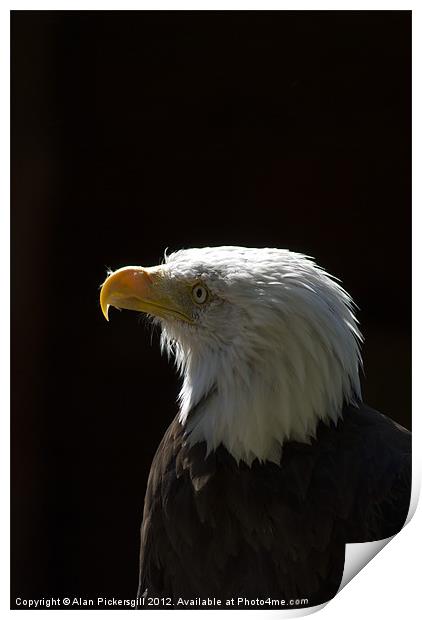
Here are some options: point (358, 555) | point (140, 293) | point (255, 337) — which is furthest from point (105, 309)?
point (358, 555)

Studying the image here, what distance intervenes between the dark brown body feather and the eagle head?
0.04 m

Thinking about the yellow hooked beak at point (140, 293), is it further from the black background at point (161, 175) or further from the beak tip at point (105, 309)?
the black background at point (161, 175)

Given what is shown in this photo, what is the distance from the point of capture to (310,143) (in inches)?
94.1

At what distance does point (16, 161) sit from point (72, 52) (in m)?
0.28

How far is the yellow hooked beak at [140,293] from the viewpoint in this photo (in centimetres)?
225

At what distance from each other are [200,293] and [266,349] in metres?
0.19

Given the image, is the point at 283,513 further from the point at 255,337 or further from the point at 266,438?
the point at 255,337

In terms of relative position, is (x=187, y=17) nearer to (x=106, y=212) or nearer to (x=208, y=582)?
(x=106, y=212)

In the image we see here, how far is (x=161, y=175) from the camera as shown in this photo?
239cm

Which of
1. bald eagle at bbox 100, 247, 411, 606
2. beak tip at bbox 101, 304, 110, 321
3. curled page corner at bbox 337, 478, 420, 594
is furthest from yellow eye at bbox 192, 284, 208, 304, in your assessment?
curled page corner at bbox 337, 478, 420, 594

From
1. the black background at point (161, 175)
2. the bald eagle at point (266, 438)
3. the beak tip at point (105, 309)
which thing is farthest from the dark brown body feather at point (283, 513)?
the beak tip at point (105, 309)

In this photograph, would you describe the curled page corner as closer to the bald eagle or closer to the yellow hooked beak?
the bald eagle

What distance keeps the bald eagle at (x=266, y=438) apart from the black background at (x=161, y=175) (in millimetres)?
164

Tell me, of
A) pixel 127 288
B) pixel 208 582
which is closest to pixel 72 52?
pixel 127 288
